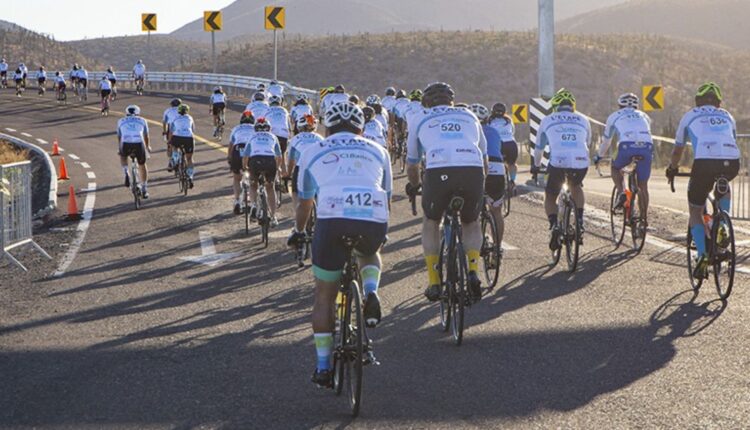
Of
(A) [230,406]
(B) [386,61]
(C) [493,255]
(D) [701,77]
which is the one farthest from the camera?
(B) [386,61]

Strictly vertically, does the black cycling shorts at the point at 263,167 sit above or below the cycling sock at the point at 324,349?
above

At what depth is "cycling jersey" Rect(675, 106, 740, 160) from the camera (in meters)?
11.1

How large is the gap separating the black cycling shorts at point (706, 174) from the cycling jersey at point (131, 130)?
12.6m

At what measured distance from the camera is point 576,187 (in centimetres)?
1300

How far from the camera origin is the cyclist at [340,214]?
7.04m

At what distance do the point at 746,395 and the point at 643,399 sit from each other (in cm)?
70

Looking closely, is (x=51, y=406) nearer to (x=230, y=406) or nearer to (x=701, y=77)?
(x=230, y=406)

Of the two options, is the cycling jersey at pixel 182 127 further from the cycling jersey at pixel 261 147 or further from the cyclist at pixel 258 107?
the cycling jersey at pixel 261 147

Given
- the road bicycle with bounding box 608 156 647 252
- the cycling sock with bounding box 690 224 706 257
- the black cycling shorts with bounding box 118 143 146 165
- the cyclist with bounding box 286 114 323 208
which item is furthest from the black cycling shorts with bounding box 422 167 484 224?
the black cycling shorts with bounding box 118 143 146 165

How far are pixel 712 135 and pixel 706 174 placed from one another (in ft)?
1.32

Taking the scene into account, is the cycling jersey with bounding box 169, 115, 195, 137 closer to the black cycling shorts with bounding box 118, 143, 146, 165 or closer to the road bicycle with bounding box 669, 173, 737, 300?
the black cycling shorts with bounding box 118, 143, 146, 165

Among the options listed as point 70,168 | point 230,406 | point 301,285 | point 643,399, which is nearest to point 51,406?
point 230,406

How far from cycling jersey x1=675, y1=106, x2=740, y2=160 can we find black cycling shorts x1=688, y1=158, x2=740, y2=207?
0.17 feet

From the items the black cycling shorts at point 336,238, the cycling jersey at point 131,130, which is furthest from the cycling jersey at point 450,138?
the cycling jersey at point 131,130
